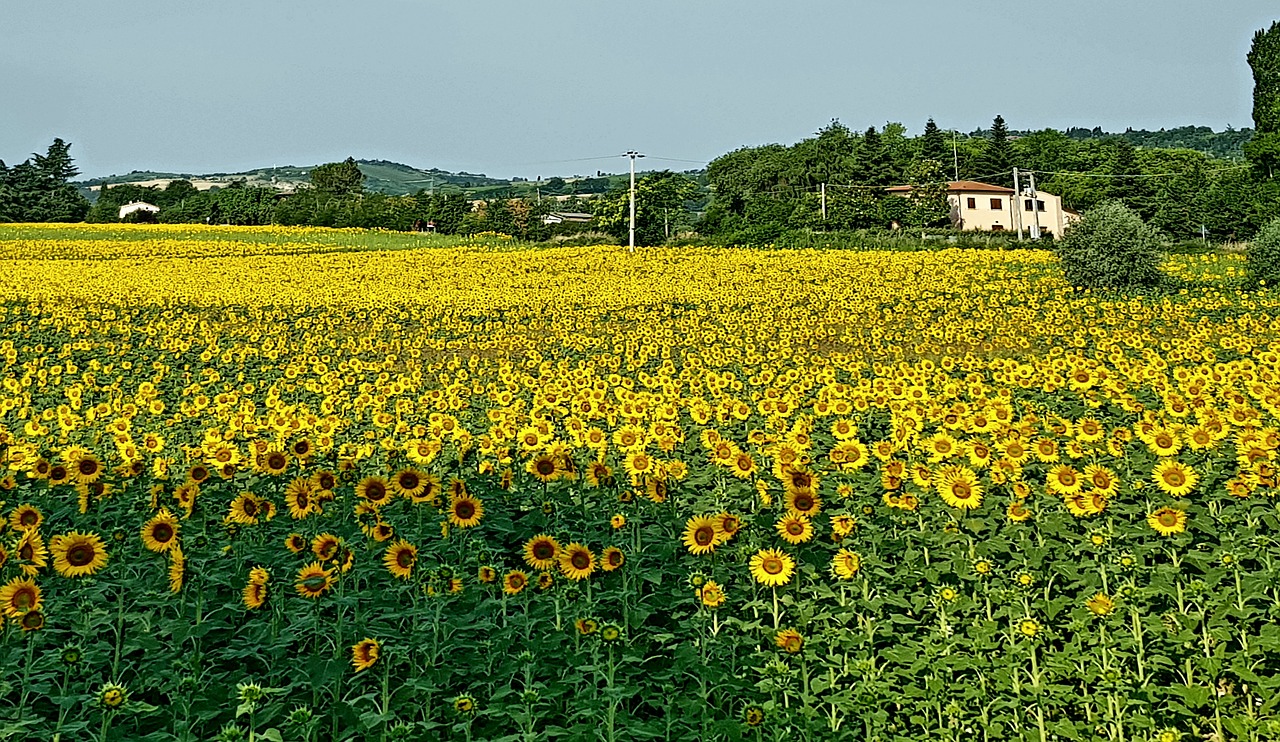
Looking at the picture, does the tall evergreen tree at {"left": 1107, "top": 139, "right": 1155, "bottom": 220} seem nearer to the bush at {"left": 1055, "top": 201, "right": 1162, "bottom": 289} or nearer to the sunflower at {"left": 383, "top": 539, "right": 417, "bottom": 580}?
the bush at {"left": 1055, "top": 201, "right": 1162, "bottom": 289}

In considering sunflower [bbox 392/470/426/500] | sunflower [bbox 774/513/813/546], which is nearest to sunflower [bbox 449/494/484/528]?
sunflower [bbox 392/470/426/500]

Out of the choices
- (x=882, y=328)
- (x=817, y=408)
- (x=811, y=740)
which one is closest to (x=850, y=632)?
(x=811, y=740)

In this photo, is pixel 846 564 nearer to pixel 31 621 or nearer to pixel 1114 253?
pixel 31 621

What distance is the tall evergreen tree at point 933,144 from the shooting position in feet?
301

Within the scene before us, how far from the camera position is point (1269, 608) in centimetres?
411

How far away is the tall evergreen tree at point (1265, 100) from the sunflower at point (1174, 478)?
175 ft

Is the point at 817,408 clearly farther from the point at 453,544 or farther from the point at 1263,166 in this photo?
the point at 1263,166

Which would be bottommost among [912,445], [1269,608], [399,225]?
[1269,608]

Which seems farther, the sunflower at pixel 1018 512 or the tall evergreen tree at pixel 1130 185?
the tall evergreen tree at pixel 1130 185

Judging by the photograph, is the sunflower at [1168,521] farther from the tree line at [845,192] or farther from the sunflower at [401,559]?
the tree line at [845,192]

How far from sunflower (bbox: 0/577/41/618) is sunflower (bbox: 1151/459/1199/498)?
16.9ft

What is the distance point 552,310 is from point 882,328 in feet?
21.4

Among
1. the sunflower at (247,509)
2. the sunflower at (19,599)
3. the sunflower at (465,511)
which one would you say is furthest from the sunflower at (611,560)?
the sunflower at (19,599)

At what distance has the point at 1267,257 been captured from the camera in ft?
67.1
